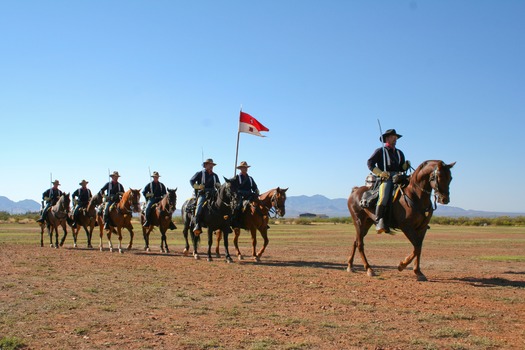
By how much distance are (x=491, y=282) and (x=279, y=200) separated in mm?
7712

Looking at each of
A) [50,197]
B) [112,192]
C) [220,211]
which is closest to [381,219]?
[220,211]

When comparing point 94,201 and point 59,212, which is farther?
point 59,212

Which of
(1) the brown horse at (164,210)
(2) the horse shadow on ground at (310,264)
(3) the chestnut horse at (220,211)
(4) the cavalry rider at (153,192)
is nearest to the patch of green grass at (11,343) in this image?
(2) the horse shadow on ground at (310,264)

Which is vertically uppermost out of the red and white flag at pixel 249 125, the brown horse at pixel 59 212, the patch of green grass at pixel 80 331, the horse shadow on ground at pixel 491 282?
the red and white flag at pixel 249 125

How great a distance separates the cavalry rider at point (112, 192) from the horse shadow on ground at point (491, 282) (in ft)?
50.2

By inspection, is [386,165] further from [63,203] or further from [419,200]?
[63,203]

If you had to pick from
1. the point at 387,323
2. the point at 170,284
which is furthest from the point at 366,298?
the point at 170,284

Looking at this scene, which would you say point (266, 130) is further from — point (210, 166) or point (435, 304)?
point (435, 304)

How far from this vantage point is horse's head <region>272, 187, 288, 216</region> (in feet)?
61.1

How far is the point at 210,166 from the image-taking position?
20000 mm

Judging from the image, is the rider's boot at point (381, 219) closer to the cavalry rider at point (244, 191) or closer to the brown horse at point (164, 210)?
the cavalry rider at point (244, 191)

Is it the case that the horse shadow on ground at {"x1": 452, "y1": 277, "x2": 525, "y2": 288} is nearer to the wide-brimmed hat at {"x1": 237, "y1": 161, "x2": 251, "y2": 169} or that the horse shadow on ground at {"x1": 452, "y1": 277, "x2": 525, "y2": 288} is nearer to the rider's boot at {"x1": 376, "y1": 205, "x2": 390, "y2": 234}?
the rider's boot at {"x1": 376, "y1": 205, "x2": 390, "y2": 234}

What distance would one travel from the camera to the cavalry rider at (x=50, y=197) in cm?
2653

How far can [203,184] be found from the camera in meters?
19.6
